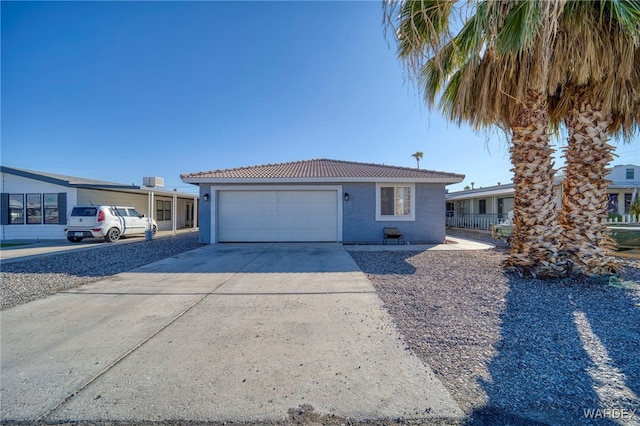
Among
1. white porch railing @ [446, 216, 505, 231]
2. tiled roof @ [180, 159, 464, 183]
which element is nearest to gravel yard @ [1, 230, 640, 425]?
tiled roof @ [180, 159, 464, 183]

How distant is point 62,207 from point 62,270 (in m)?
9.89

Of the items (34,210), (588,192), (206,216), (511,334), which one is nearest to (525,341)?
(511,334)

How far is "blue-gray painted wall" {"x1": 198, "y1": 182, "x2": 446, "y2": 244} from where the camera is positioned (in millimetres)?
11164

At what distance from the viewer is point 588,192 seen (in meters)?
5.88

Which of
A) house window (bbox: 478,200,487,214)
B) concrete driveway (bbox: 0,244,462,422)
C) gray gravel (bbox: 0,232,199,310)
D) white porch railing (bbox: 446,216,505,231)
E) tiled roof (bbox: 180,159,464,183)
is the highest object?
tiled roof (bbox: 180,159,464,183)

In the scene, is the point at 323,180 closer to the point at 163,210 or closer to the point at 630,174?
the point at 163,210

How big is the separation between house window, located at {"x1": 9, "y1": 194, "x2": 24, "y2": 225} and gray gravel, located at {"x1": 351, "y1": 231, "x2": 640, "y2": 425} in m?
18.5

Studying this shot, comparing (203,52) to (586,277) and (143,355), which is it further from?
(586,277)

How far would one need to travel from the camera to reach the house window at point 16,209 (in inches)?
541

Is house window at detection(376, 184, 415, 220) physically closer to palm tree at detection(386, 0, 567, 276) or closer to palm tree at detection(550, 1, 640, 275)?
palm tree at detection(386, 0, 567, 276)

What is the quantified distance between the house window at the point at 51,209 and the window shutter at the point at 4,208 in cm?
185

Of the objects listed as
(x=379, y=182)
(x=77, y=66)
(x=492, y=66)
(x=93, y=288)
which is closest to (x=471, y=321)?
(x=492, y=66)

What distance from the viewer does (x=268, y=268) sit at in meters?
6.95

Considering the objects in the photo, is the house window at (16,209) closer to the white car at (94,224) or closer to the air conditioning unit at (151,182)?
the white car at (94,224)
